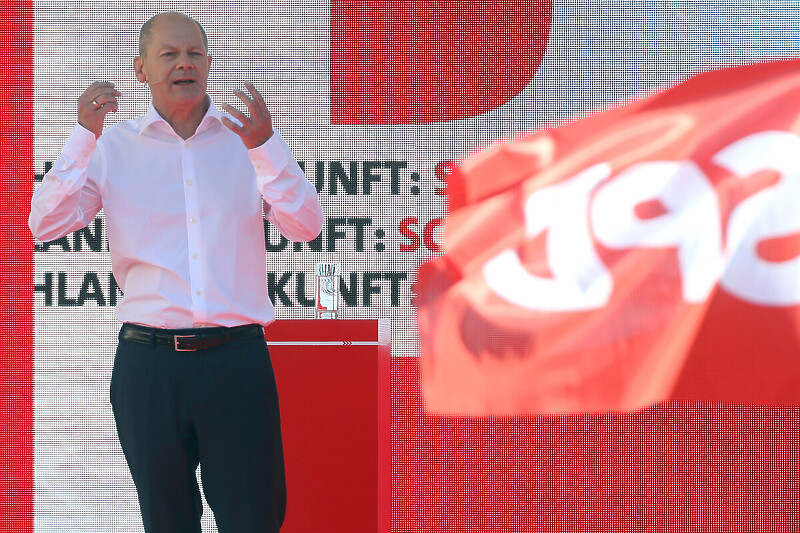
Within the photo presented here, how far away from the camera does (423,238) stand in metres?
3.16

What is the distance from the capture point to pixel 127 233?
1712 millimetres

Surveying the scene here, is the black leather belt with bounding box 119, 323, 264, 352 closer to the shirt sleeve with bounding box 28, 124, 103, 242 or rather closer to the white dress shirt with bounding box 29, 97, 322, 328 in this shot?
the white dress shirt with bounding box 29, 97, 322, 328

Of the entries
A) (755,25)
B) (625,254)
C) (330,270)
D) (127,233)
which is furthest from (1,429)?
(755,25)

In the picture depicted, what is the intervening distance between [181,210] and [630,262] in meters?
1.89

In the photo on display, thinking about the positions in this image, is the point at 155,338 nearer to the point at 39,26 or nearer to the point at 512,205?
the point at 512,205

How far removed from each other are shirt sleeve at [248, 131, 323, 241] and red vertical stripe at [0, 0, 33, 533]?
6.27 feet

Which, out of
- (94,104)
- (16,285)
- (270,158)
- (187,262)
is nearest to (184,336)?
(187,262)

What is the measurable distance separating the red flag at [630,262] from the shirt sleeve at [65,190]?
1.66m

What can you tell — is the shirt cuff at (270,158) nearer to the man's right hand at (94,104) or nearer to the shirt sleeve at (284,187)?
the shirt sleeve at (284,187)

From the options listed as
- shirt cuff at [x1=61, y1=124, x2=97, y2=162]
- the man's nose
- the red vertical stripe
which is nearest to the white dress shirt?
shirt cuff at [x1=61, y1=124, x2=97, y2=162]

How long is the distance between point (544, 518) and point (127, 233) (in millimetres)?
2098

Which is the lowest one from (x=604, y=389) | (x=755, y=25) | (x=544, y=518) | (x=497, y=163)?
(x=544, y=518)

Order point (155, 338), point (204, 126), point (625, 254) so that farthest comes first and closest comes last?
point (625, 254) → point (204, 126) → point (155, 338)

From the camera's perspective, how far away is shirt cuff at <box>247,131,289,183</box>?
1.61 m
